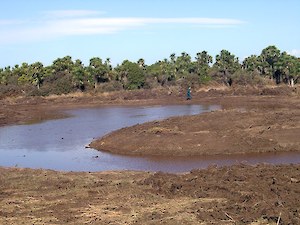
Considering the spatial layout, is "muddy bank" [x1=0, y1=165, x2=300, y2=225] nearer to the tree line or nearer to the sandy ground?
the sandy ground

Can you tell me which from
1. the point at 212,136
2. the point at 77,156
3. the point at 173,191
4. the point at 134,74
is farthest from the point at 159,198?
the point at 134,74

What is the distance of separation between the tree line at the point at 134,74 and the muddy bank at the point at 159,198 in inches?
2132

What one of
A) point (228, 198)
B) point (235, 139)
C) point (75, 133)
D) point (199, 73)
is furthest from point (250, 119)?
point (199, 73)

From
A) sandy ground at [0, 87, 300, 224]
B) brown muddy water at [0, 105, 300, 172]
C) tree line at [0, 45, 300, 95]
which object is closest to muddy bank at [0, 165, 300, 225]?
sandy ground at [0, 87, 300, 224]

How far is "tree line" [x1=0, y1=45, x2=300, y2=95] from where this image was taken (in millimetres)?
69625

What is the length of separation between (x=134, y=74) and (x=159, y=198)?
5996 cm

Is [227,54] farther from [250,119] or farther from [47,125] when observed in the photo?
[250,119]

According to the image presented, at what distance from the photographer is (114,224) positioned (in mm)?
10812

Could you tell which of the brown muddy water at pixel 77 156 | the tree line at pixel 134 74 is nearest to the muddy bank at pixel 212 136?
the brown muddy water at pixel 77 156

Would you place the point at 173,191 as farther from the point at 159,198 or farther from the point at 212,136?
the point at 212,136

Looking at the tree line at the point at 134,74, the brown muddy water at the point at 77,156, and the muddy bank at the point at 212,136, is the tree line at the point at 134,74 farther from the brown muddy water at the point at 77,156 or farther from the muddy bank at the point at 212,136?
the muddy bank at the point at 212,136

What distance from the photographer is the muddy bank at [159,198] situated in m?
11.0

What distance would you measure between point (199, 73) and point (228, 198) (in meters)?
61.9

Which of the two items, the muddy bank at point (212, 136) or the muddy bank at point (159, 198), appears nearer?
the muddy bank at point (159, 198)
